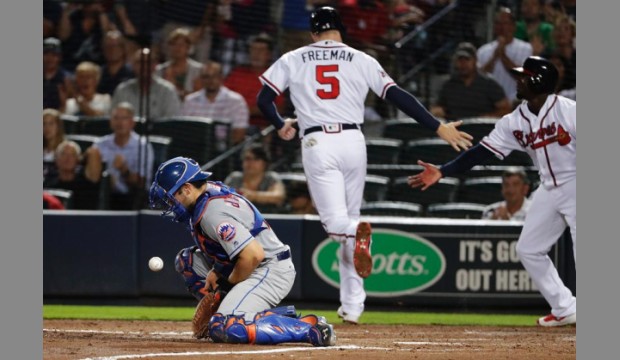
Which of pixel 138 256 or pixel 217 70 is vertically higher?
pixel 217 70

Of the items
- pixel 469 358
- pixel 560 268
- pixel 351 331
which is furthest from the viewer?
pixel 560 268

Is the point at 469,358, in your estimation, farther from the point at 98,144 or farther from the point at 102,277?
the point at 98,144

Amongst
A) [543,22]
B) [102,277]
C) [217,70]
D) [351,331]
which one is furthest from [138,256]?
[543,22]

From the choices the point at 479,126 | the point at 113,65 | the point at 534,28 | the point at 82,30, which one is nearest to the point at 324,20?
the point at 479,126

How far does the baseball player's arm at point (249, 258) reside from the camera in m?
6.11

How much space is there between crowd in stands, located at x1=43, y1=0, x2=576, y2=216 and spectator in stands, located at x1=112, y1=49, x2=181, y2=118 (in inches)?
0.5

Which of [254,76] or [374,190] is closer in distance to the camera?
[374,190]

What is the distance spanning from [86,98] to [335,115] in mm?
4290

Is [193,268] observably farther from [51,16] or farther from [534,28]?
[51,16]

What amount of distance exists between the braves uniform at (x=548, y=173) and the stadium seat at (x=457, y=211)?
2040 mm

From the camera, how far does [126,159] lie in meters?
10.9

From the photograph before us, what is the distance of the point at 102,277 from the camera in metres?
10.5

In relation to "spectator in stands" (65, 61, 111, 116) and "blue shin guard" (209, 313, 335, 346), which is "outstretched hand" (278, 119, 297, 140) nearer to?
"blue shin guard" (209, 313, 335, 346)

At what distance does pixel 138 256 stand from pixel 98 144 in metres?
1.27
